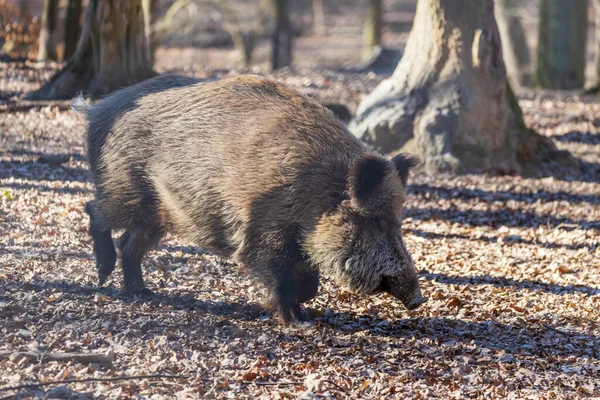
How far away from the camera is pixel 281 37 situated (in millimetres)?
21094

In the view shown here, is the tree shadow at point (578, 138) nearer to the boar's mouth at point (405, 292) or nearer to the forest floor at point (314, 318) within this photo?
the forest floor at point (314, 318)

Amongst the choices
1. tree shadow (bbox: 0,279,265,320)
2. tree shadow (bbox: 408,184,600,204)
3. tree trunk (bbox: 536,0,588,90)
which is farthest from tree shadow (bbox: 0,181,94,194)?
tree trunk (bbox: 536,0,588,90)

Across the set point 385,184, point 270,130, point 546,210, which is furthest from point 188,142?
point 546,210

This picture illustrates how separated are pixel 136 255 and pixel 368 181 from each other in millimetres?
2054

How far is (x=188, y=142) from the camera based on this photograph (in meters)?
6.00

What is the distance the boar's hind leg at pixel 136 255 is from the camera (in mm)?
6309

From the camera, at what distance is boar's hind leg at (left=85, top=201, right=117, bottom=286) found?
6383 mm

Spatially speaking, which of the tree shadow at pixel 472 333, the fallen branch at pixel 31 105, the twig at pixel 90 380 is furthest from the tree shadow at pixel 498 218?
the fallen branch at pixel 31 105

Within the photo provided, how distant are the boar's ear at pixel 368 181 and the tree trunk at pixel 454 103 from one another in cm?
514

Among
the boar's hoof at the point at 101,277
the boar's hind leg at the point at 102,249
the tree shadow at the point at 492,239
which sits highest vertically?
the boar's hind leg at the point at 102,249

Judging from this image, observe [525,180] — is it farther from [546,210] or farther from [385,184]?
[385,184]

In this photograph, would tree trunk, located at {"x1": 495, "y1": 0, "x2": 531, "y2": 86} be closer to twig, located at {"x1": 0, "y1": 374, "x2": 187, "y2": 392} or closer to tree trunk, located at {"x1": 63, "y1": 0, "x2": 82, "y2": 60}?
tree trunk, located at {"x1": 63, "y1": 0, "x2": 82, "y2": 60}

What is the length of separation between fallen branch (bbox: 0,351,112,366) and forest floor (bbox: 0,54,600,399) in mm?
26

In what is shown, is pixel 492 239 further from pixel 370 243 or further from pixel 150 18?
pixel 150 18
